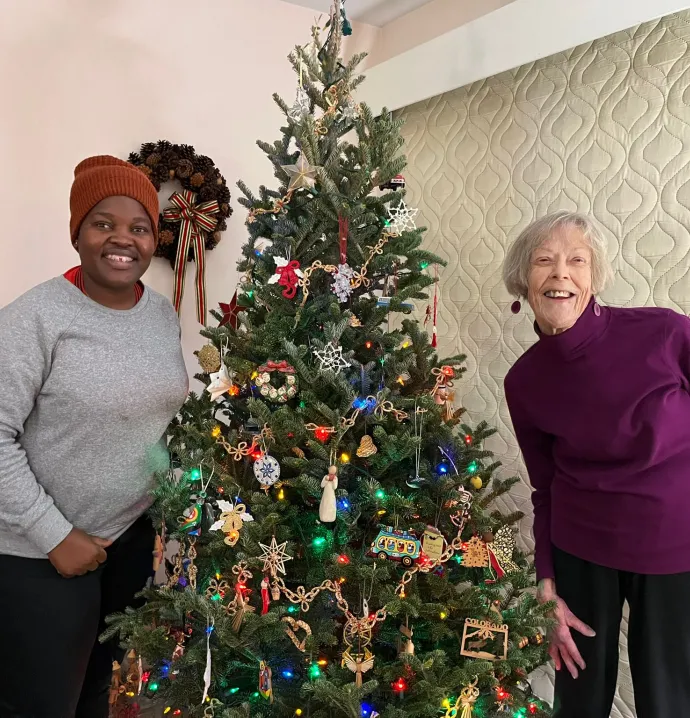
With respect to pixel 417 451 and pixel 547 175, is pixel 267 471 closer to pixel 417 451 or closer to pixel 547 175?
pixel 417 451

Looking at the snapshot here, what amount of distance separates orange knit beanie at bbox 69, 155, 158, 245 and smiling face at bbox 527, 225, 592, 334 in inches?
36.6

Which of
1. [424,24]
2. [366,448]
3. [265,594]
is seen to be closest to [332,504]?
[366,448]

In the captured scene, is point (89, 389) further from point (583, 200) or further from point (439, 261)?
point (583, 200)

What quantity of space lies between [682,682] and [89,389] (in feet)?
4.58

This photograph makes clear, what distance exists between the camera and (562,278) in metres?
1.25

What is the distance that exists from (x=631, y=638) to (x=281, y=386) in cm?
94

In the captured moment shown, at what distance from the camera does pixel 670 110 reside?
1.65m

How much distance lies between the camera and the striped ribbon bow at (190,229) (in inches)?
86.0

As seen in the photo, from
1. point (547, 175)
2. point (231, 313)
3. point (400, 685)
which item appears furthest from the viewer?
point (547, 175)

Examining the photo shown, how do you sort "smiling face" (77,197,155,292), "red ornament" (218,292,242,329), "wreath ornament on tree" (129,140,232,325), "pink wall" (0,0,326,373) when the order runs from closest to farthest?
"smiling face" (77,197,155,292), "red ornament" (218,292,242,329), "pink wall" (0,0,326,373), "wreath ornament on tree" (129,140,232,325)

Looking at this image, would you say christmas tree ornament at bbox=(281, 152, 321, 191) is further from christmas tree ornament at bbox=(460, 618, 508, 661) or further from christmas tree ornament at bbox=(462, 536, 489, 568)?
christmas tree ornament at bbox=(460, 618, 508, 661)

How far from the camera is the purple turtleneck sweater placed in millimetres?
1224

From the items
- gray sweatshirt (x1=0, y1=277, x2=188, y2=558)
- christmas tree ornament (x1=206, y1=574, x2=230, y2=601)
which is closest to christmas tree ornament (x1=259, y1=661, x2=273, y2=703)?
christmas tree ornament (x1=206, y1=574, x2=230, y2=601)

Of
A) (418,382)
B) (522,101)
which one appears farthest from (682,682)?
(522,101)
